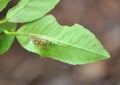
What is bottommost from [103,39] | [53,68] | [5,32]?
[53,68]

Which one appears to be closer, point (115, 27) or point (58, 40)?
point (58, 40)

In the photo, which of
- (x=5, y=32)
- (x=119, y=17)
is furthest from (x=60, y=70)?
(x=5, y=32)

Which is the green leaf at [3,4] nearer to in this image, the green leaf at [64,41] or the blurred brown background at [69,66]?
the green leaf at [64,41]

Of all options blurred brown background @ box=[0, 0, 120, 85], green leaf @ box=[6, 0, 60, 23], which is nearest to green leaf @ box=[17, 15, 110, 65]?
green leaf @ box=[6, 0, 60, 23]

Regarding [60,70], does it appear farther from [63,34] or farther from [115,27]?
[63,34]

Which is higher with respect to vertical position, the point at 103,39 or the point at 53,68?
the point at 103,39

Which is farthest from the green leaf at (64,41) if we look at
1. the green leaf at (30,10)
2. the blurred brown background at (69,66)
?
the blurred brown background at (69,66)

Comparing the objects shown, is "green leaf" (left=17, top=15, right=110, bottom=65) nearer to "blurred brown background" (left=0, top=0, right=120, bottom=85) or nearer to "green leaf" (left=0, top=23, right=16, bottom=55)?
"green leaf" (left=0, top=23, right=16, bottom=55)
